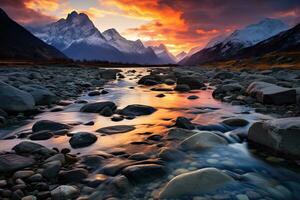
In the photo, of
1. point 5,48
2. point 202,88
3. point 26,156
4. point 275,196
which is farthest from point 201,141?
point 5,48

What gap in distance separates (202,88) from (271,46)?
165193 millimetres

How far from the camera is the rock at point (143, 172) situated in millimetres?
4594

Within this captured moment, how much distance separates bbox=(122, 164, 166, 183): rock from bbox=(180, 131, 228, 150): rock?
1215mm

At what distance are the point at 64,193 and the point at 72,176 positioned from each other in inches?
23.0

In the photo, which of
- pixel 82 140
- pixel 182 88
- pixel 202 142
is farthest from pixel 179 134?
pixel 182 88

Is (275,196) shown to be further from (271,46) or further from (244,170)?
(271,46)

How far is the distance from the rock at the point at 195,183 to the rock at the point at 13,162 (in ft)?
7.58

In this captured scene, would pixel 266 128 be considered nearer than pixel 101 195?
No

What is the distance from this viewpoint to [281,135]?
5.56 m

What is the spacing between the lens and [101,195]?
13.4 ft

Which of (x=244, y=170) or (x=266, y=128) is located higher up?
(x=266, y=128)

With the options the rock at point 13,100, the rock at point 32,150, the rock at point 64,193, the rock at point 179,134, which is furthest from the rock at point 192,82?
the rock at point 64,193

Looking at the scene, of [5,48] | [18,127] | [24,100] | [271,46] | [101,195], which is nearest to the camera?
[101,195]

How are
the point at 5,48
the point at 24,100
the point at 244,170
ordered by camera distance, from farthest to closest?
the point at 5,48 → the point at 24,100 → the point at 244,170
